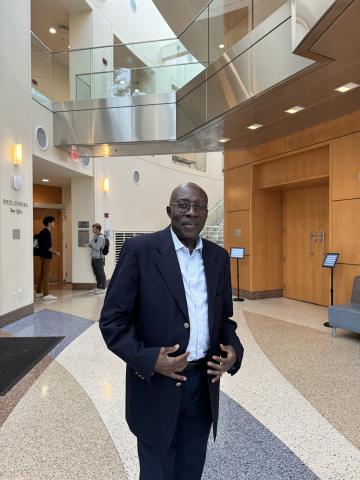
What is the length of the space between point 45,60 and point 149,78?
228 cm

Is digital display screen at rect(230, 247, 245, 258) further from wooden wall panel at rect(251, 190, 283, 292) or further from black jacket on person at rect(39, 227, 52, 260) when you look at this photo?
black jacket on person at rect(39, 227, 52, 260)

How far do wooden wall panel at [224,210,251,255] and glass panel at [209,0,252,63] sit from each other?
11.2 feet

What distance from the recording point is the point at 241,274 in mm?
8469

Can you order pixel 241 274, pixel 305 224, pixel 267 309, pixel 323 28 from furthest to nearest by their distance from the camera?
1. pixel 241 274
2. pixel 305 224
3. pixel 267 309
4. pixel 323 28

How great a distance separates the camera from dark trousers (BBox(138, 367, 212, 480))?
1452mm

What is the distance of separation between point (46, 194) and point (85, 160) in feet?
8.07

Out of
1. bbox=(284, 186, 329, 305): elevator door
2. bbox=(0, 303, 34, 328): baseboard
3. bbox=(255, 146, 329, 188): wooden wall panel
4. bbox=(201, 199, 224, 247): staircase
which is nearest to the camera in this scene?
bbox=(0, 303, 34, 328): baseboard

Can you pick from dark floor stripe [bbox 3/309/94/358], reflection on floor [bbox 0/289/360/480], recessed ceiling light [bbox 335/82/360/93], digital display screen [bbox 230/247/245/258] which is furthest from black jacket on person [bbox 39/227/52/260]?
recessed ceiling light [bbox 335/82/360/93]

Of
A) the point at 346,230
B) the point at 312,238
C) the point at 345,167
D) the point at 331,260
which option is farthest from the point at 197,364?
the point at 312,238

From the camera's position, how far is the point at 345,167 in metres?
5.95

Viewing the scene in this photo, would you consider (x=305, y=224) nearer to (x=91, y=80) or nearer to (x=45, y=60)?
(x=91, y=80)

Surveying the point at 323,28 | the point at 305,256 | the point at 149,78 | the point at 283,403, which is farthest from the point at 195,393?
the point at 149,78

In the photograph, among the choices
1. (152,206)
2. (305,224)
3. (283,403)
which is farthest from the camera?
(152,206)

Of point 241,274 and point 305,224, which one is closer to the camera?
point 305,224
